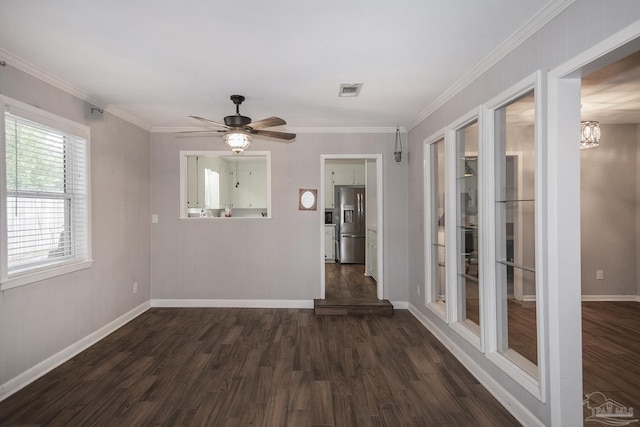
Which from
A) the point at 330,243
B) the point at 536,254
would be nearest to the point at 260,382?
the point at 536,254

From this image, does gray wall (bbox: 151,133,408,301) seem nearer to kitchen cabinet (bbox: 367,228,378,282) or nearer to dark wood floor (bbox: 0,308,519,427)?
dark wood floor (bbox: 0,308,519,427)

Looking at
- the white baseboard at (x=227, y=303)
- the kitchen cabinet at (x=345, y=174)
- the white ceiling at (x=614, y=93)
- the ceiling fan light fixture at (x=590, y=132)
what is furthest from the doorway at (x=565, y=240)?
the kitchen cabinet at (x=345, y=174)

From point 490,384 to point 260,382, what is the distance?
178 centimetres

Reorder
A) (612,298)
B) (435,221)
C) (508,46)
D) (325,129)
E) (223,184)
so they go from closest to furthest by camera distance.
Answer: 1. (508,46)
2. (435,221)
3. (325,129)
4. (612,298)
5. (223,184)

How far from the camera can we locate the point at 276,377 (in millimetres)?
2820

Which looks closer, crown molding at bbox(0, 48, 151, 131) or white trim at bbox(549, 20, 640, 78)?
white trim at bbox(549, 20, 640, 78)

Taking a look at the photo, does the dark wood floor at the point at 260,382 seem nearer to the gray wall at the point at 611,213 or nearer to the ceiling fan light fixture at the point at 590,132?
the ceiling fan light fixture at the point at 590,132

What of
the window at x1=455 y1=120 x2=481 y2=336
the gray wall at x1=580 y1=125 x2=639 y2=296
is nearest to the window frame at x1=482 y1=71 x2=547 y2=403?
the window at x1=455 y1=120 x2=481 y2=336

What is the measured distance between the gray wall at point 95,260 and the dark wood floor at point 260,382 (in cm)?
28

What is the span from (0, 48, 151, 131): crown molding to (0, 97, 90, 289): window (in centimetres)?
29

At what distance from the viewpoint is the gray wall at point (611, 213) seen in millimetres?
5031

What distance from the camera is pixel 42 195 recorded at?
9.68 ft

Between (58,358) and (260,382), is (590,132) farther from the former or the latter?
(58,358)

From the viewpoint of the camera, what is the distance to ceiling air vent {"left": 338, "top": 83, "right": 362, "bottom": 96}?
320cm
